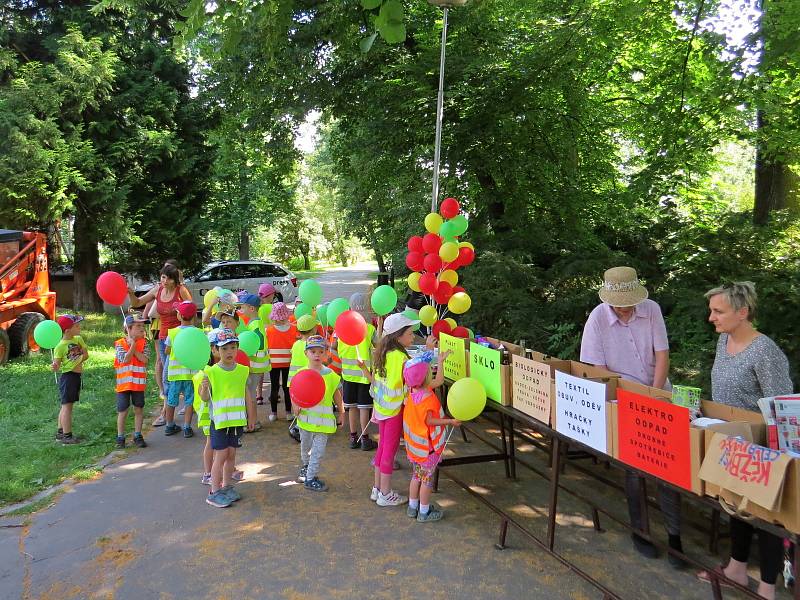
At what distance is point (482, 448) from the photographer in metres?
6.17

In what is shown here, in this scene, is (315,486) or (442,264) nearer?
(315,486)

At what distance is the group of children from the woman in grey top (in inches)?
69.3

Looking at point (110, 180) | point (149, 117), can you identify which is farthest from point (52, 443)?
point (149, 117)

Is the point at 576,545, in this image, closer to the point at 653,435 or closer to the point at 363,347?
the point at 653,435

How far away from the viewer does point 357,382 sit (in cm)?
590

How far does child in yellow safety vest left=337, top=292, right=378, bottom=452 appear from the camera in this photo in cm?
583

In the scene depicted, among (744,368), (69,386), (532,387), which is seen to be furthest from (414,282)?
(69,386)

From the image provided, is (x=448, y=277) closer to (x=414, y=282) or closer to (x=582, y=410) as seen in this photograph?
(x=414, y=282)

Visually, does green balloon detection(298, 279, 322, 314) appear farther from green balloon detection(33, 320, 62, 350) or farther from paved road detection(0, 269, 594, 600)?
green balloon detection(33, 320, 62, 350)

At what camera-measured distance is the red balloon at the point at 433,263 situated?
5832 millimetres

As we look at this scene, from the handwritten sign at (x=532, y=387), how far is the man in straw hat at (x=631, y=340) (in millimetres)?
521

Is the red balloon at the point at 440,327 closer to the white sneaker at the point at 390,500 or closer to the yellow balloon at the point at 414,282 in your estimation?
the yellow balloon at the point at 414,282

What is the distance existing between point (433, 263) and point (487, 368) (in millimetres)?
1813

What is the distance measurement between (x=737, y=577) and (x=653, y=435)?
3.98ft
